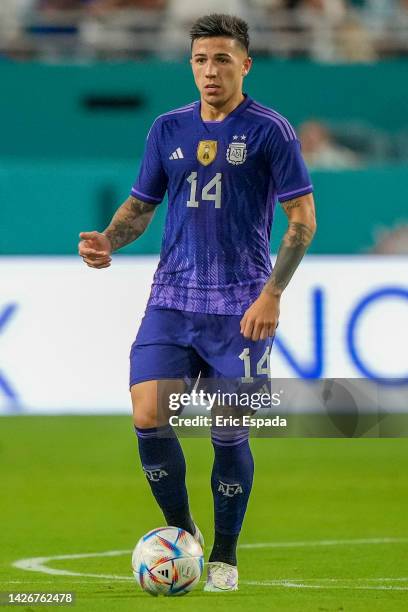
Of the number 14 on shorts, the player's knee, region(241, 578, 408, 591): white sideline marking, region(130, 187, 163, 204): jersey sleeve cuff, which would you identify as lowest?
region(241, 578, 408, 591): white sideline marking

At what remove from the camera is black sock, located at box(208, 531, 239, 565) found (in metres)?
6.61

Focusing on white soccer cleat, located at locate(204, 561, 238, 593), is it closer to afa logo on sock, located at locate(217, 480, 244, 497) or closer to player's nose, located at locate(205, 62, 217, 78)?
afa logo on sock, located at locate(217, 480, 244, 497)

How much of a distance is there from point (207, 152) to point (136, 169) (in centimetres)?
692

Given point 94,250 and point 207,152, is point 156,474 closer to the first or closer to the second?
point 94,250

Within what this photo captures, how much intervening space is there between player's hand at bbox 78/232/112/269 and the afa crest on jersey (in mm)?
654

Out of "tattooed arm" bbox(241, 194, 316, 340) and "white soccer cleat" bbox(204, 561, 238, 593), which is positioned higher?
"tattooed arm" bbox(241, 194, 316, 340)

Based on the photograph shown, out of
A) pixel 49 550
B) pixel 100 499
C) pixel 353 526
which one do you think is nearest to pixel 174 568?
pixel 49 550

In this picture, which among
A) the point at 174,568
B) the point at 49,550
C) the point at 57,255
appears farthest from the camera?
the point at 57,255

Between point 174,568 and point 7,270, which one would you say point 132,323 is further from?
point 174,568

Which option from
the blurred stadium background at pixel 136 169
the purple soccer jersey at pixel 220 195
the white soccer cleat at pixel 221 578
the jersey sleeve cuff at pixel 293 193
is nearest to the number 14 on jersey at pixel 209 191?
the purple soccer jersey at pixel 220 195

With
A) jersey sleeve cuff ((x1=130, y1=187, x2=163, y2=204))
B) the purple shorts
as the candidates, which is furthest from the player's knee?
jersey sleeve cuff ((x1=130, y1=187, x2=163, y2=204))

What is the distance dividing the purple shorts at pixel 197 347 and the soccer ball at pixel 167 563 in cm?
67

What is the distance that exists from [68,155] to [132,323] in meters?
3.48

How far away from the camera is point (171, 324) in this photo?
21.8 ft
